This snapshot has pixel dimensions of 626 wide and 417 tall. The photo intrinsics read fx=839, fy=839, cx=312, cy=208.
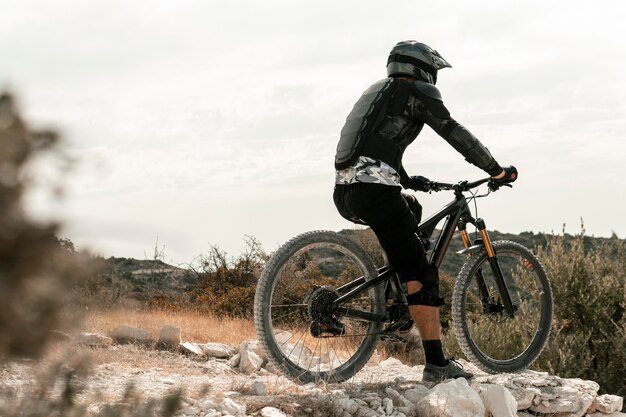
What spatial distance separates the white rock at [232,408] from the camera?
5566 mm

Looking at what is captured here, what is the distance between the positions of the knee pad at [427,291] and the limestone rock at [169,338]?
4.07m

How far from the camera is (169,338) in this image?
9.78 meters

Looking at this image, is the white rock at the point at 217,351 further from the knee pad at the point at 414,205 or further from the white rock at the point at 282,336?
the knee pad at the point at 414,205

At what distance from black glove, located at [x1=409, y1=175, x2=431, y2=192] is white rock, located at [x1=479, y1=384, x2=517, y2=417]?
1.76 meters

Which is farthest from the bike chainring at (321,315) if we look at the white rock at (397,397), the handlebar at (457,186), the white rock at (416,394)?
the handlebar at (457,186)

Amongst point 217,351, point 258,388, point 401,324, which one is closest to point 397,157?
point 401,324

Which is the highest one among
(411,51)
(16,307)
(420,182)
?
(411,51)

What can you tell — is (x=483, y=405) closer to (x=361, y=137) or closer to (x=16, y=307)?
(x=361, y=137)

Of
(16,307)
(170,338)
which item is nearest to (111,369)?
(170,338)

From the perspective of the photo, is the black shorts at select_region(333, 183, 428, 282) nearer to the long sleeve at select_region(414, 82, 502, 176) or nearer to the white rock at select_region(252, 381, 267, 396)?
the long sleeve at select_region(414, 82, 502, 176)

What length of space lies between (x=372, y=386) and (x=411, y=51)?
8.80ft

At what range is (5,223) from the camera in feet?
7.23

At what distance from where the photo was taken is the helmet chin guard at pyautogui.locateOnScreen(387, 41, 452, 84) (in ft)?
21.9

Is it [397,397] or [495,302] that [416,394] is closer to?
[397,397]
